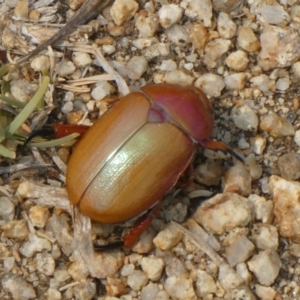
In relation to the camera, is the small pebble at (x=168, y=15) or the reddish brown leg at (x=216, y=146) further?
the small pebble at (x=168, y=15)

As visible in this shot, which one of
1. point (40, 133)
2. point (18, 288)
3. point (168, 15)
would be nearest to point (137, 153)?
point (40, 133)

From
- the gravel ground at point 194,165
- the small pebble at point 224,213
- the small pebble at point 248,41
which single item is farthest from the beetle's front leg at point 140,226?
the small pebble at point 248,41

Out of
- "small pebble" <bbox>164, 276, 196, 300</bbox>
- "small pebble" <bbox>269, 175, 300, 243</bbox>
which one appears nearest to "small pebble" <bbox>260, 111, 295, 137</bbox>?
"small pebble" <bbox>269, 175, 300, 243</bbox>

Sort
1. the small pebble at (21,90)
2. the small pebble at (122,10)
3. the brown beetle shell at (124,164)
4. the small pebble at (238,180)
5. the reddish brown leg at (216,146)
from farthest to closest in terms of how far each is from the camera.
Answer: the small pebble at (122,10), the small pebble at (21,90), the small pebble at (238,180), the reddish brown leg at (216,146), the brown beetle shell at (124,164)

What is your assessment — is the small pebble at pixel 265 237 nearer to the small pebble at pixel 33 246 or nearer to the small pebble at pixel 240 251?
the small pebble at pixel 240 251

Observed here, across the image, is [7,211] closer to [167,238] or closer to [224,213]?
[167,238]

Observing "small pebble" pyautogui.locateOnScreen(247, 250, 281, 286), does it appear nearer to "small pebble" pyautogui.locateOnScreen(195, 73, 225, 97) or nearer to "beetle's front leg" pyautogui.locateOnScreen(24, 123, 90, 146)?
"small pebble" pyautogui.locateOnScreen(195, 73, 225, 97)

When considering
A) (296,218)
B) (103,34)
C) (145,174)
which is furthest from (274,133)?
(103,34)
